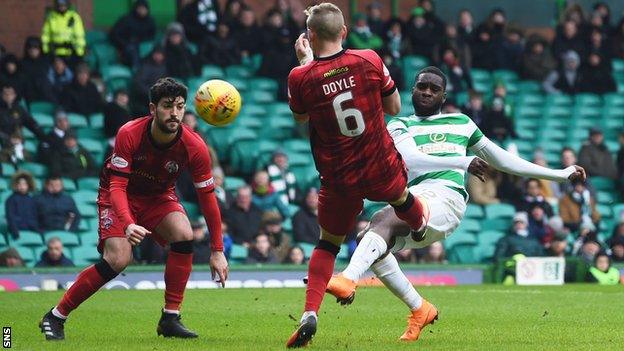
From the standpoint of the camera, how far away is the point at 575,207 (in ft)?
77.9

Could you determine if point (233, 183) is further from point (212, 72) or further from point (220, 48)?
point (220, 48)

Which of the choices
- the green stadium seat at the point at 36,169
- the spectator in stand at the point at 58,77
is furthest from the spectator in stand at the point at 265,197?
the spectator in stand at the point at 58,77

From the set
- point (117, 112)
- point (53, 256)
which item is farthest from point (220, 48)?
point (53, 256)

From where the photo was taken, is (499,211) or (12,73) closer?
(12,73)

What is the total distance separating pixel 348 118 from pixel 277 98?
1549 cm

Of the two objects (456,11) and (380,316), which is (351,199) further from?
(456,11)

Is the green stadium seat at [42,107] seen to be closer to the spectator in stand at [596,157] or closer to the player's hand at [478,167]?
the spectator in stand at [596,157]

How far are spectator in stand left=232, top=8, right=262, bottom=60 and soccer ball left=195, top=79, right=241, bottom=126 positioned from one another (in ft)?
45.4

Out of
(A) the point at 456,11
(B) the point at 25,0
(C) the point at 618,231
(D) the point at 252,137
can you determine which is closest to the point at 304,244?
(D) the point at 252,137

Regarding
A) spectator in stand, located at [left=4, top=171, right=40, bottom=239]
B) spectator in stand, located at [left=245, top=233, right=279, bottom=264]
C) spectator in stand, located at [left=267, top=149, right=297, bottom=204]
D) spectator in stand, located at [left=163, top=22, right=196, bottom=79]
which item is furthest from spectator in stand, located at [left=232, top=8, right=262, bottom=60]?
spectator in stand, located at [left=4, top=171, right=40, bottom=239]

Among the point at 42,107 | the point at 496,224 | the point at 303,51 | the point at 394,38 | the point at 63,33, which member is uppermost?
the point at 303,51

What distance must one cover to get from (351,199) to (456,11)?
20.0 m

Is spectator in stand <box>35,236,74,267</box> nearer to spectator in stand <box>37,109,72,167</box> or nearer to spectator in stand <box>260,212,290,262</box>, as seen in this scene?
spectator in stand <box>37,109,72,167</box>

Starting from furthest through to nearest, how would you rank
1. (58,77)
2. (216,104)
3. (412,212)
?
(58,77) → (216,104) → (412,212)
